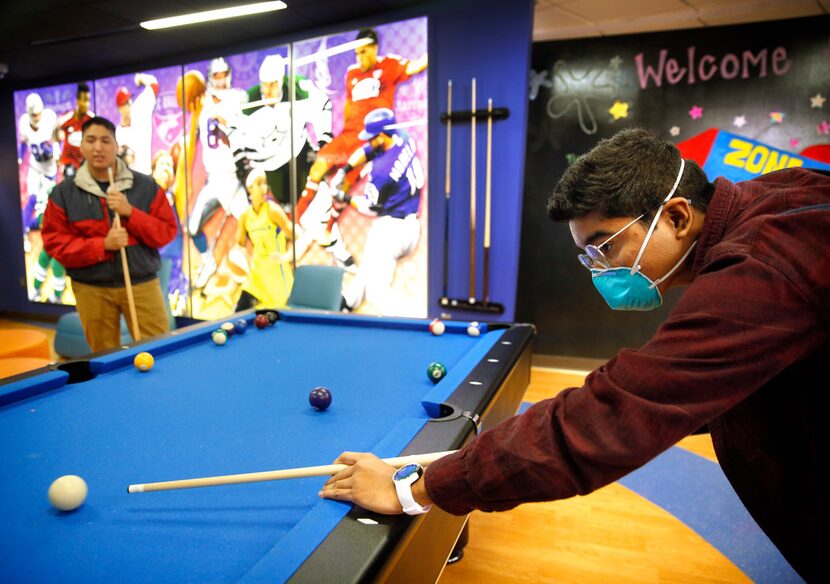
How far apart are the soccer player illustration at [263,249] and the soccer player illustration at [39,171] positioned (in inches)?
112

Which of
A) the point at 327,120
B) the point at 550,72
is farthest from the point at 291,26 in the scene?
the point at 550,72

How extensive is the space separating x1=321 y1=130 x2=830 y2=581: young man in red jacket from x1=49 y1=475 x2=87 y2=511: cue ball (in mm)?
456

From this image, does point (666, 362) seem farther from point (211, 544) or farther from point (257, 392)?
point (257, 392)

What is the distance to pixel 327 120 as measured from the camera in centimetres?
441

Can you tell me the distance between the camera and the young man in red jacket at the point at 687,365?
70 cm

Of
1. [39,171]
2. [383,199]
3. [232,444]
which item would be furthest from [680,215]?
[39,171]

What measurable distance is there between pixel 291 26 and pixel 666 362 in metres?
4.47

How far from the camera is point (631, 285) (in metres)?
1.09

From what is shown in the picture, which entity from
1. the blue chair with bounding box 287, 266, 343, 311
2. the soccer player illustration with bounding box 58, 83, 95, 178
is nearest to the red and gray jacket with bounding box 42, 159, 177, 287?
the blue chair with bounding box 287, 266, 343, 311

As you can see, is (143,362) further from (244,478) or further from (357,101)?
(357,101)

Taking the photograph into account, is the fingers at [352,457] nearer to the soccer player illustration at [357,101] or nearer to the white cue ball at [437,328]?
the white cue ball at [437,328]

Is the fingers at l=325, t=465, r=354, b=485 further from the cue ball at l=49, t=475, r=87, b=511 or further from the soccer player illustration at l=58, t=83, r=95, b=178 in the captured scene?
the soccer player illustration at l=58, t=83, r=95, b=178

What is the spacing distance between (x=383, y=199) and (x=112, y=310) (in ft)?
6.89

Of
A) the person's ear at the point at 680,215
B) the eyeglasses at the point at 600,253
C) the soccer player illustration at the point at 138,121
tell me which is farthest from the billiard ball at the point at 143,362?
the soccer player illustration at the point at 138,121
